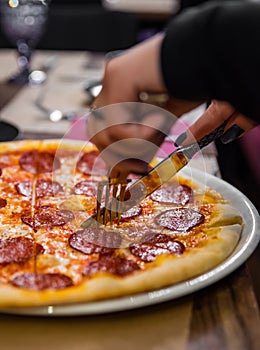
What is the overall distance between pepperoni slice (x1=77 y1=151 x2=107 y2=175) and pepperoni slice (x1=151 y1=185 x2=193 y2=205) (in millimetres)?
148

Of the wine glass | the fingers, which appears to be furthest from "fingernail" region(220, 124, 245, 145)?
the wine glass

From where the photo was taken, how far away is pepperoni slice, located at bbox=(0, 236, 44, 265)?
3.18 feet

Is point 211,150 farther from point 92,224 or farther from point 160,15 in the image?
point 160,15

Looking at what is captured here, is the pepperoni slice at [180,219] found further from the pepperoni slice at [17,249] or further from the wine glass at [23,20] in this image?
the wine glass at [23,20]

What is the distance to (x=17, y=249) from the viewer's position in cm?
100

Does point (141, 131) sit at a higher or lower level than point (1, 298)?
higher

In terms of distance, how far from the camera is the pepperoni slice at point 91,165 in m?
1.34

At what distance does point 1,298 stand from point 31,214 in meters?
0.31

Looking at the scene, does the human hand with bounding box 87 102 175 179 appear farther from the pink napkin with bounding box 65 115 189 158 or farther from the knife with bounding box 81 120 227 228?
the pink napkin with bounding box 65 115 189 158

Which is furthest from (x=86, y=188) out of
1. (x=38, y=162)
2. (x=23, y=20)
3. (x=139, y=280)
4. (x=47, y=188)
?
(x=23, y=20)

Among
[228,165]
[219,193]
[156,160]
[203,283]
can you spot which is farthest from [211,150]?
[228,165]

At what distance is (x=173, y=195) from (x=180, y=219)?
0.41ft

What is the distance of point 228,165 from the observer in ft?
8.30

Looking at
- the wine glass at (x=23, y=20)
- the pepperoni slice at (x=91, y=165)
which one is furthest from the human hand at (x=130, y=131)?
the wine glass at (x=23, y=20)
